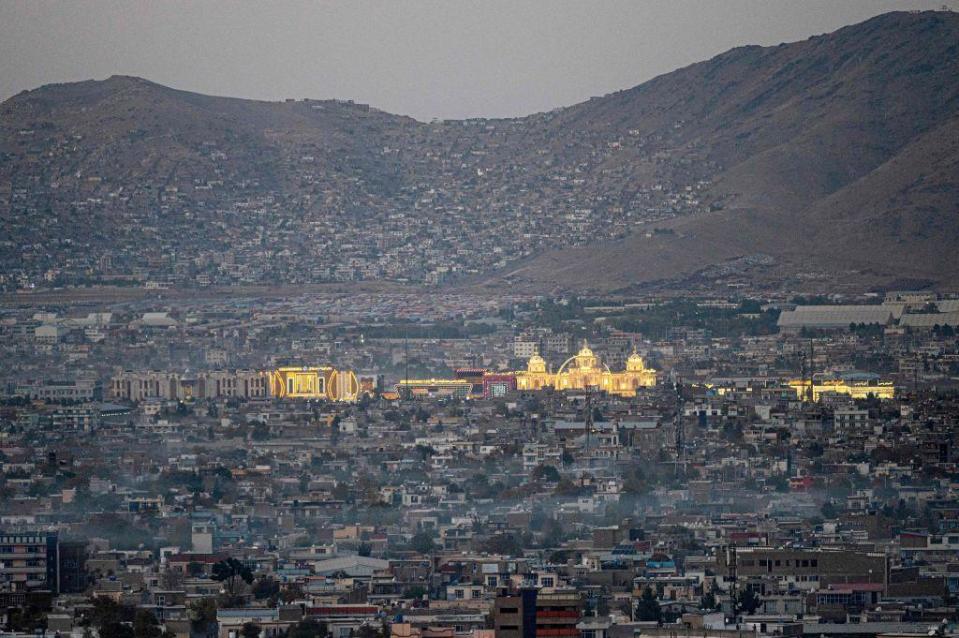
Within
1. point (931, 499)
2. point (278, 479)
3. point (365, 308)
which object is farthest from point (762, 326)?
Answer: point (931, 499)

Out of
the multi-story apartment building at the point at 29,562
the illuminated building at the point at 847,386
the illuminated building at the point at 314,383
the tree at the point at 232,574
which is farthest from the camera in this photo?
the illuminated building at the point at 314,383

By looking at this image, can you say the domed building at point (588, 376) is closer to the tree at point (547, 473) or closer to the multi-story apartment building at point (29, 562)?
the tree at point (547, 473)

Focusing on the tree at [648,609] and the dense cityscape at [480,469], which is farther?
the dense cityscape at [480,469]

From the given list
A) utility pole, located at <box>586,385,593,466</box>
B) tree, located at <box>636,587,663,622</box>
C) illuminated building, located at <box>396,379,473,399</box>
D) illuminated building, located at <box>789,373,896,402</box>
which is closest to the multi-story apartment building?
tree, located at <box>636,587,663,622</box>

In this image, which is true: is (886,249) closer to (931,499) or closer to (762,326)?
(762,326)

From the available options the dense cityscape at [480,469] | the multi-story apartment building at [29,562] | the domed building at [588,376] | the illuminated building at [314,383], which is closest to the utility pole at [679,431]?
the dense cityscape at [480,469]
